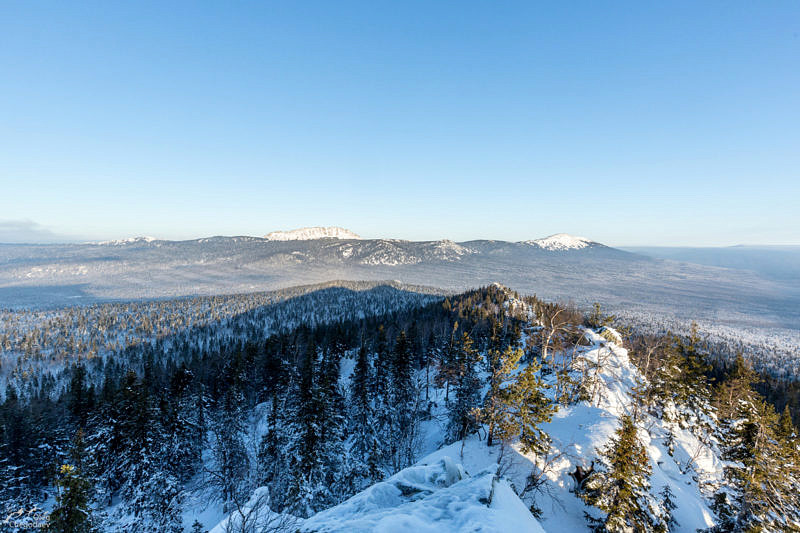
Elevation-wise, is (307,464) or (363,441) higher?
(307,464)

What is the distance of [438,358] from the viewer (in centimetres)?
6241

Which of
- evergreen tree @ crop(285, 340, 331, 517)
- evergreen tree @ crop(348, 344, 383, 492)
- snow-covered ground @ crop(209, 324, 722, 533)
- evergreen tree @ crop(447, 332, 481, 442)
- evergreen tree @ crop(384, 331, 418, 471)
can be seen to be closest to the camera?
snow-covered ground @ crop(209, 324, 722, 533)

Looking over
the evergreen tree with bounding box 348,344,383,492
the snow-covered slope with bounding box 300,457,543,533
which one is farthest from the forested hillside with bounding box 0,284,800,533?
the evergreen tree with bounding box 348,344,383,492

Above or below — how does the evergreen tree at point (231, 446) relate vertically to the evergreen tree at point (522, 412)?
below

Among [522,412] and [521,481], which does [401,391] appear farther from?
[522,412]

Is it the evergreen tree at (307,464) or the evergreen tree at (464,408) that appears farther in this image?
the evergreen tree at (464,408)

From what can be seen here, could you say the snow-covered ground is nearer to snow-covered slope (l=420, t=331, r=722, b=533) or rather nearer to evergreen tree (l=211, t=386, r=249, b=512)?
snow-covered slope (l=420, t=331, r=722, b=533)

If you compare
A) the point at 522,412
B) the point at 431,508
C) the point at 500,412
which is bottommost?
the point at 500,412

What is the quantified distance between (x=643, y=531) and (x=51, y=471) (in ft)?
194

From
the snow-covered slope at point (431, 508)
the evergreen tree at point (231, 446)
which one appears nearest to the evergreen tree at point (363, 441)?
the evergreen tree at point (231, 446)

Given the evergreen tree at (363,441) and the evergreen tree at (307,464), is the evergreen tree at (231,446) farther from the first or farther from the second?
the evergreen tree at (363,441)

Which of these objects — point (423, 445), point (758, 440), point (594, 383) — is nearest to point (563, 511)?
point (758, 440)

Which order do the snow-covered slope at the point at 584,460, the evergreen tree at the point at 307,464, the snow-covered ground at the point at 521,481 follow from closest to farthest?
the snow-covered ground at the point at 521,481 → the snow-covered slope at the point at 584,460 → the evergreen tree at the point at 307,464

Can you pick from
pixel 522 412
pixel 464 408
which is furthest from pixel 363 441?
pixel 522 412
